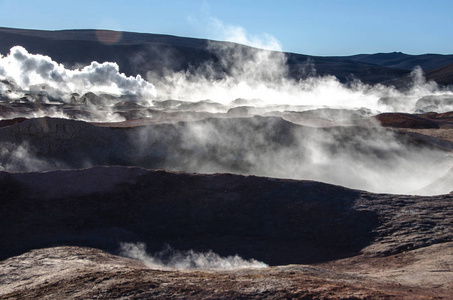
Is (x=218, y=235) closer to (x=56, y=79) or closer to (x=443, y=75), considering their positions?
(x=56, y=79)

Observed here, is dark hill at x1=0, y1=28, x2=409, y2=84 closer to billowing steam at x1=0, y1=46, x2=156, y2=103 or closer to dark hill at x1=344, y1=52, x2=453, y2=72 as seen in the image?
billowing steam at x1=0, y1=46, x2=156, y2=103

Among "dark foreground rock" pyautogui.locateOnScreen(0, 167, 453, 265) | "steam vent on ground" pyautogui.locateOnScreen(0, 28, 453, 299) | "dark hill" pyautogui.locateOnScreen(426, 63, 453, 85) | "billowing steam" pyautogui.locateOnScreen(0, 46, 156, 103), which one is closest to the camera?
"steam vent on ground" pyautogui.locateOnScreen(0, 28, 453, 299)

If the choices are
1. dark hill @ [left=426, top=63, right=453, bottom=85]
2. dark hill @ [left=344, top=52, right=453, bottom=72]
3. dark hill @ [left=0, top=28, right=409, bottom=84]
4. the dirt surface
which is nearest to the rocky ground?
the dirt surface

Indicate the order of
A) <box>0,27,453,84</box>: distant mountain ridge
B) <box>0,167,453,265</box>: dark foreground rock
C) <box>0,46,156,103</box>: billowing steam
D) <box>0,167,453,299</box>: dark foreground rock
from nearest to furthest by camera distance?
1. <box>0,167,453,299</box>: dark foreground rock
2. <box>0,167,453,265</box>: dark foreground rock
3. <box>0,46,156,103</box>: billowing steam
4. <box>0,27,453,84</box>: distant mountain ridge

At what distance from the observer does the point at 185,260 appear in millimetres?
7270

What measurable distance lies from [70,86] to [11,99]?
6307 mm

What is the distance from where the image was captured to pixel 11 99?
3766 centimetres

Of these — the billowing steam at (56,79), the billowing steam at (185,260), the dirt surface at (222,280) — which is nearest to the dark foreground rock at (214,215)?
the billowing steam at (185,260)

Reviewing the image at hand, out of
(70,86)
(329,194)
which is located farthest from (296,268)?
(70,86)

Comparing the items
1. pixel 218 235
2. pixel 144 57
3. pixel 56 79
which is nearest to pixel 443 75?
pixel 144 57

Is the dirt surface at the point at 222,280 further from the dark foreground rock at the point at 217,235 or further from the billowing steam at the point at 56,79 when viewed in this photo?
the billowing steam at the point at 56,79

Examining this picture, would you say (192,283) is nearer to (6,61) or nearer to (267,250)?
(267,250)

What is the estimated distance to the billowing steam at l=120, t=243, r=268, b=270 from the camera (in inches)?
276

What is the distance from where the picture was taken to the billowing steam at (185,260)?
7.02 m
